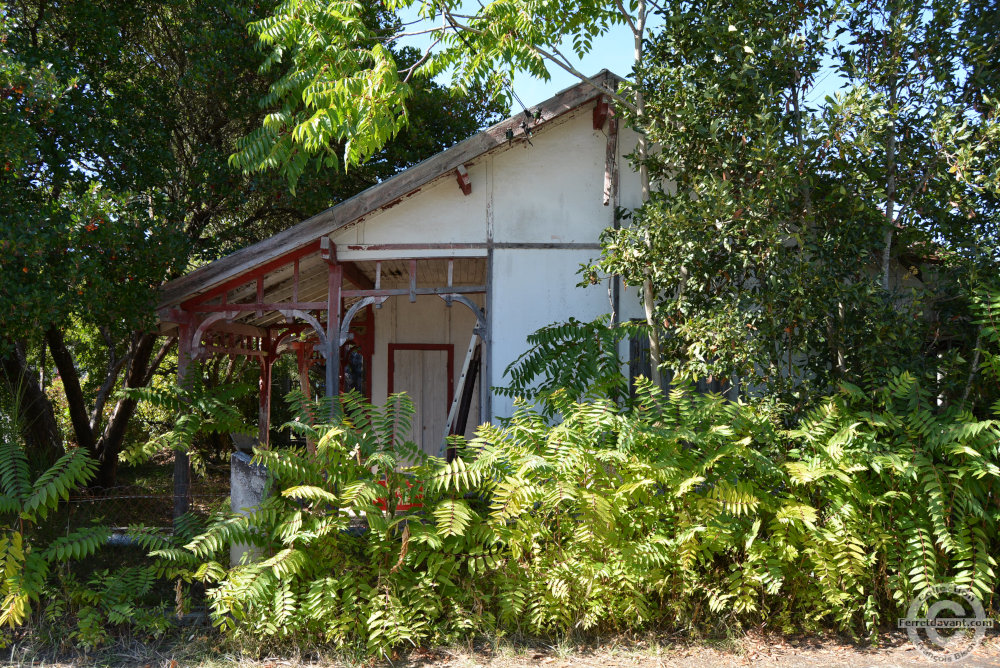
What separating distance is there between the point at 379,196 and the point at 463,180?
3.16 ft

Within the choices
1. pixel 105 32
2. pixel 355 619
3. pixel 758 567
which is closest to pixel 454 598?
pixel 355 619

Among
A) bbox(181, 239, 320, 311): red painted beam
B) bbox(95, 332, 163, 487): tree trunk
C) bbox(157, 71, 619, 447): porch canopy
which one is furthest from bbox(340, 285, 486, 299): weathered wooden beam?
bbox(95, 332, 163, 487): tree trunk

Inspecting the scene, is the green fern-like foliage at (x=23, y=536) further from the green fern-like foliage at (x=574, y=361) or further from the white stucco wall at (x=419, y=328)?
the white stucco wall at (x=419, y=328)

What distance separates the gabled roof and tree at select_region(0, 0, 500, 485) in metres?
0.57

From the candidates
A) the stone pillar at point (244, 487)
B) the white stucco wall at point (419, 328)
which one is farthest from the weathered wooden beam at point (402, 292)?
the white stucco wall at point (419, 328)

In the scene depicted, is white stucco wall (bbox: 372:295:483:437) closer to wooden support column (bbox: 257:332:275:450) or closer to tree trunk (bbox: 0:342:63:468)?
wooden support column (bbox: 257:332:275:450)

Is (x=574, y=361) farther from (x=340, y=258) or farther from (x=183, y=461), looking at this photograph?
(x=183, y=461)

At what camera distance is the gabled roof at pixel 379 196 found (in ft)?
26.5

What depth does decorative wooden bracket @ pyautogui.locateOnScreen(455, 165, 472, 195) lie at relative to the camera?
27.0ft

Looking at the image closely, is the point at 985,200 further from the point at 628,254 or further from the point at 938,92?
the point at 628,254

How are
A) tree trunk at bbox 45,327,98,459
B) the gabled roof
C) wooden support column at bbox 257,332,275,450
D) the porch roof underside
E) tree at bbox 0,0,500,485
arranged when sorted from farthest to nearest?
1. wooden support column at bbox 257,332,275,450
2. tree trunk at bbox 45,327,98,459
3. the porch roof underside
4. the gabled roof
5. tree at bbox 0,0,500,485

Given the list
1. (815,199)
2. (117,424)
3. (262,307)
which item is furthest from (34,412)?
(815,199)

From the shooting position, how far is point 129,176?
917 cm

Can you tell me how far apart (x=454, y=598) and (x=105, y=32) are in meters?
8.22
